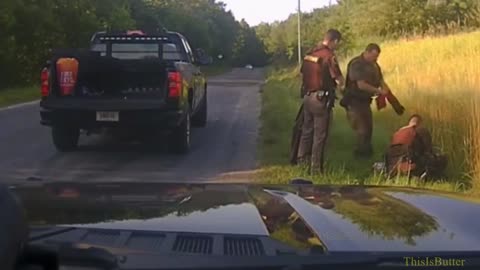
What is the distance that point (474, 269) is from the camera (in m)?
2.29

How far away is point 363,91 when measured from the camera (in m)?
12.2

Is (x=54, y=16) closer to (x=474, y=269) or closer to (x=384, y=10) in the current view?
(x=384, y=10)

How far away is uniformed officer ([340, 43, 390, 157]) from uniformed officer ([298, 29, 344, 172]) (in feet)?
3.63

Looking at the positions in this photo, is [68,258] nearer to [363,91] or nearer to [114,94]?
[363,91]

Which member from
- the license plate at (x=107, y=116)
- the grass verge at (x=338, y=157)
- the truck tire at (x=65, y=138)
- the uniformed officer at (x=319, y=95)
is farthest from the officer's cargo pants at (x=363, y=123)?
the truck tire at (x=65, y=138)

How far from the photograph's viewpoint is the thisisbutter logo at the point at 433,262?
2.28 m

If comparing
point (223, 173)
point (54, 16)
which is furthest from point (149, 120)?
point (54, 16)

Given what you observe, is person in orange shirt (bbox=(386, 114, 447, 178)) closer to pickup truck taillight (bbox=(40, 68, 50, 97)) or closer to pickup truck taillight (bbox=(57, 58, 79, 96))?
pickup truck taillight (bbox=(57, 58, 79, 96))

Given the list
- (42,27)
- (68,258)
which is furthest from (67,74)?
(42,27)

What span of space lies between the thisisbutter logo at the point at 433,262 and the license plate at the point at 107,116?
416 inches

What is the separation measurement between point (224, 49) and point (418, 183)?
104 m

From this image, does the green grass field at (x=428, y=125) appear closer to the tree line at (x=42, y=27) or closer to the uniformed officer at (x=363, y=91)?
the uniformed officer at (x=363, y=91)

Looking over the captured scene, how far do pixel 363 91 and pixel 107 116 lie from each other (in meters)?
3.38

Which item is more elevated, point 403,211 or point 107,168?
point 403,211
